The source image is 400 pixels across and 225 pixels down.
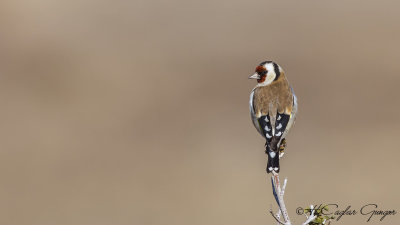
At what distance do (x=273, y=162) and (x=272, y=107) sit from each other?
1.37 feet

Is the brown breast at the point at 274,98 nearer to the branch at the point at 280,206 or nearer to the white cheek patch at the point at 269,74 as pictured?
the white cheek patch at the point at 269,74

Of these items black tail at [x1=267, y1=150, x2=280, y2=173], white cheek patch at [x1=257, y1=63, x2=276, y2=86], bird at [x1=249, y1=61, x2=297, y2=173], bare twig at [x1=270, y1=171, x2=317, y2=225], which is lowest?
bare twig at [x1=270, y1=171, x2=317, y2=225]

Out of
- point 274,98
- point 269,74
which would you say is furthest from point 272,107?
point 269,74

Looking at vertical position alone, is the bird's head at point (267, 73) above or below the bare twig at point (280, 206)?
above

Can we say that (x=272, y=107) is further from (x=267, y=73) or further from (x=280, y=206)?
(x=280, y=206)

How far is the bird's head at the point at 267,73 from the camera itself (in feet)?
11.5

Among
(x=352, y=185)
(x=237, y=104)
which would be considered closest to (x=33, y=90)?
(x=237, y=104)

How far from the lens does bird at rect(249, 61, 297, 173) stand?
349cm

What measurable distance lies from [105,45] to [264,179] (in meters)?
13.1

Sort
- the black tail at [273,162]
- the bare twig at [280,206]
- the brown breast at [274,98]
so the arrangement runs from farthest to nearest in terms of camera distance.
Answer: the brown breast at [274,98] < the black tail at [273,162] < the bare twig at [280,206]

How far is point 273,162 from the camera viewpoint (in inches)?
129

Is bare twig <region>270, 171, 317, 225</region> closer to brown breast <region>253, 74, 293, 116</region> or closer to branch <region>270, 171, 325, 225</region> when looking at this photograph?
branch <region>270, 171, 325, 225</region>

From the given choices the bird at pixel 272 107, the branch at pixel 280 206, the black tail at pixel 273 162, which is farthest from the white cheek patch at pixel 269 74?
the branch at pixel 280 206

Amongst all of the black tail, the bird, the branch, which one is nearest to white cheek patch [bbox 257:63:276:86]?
the bird
